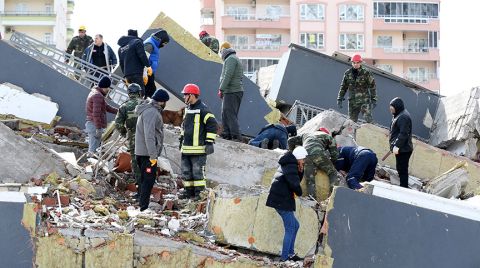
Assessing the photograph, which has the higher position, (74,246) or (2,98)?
(2,98)

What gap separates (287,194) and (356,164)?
273 centimetres

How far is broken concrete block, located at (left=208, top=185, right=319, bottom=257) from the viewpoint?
41.9 ft

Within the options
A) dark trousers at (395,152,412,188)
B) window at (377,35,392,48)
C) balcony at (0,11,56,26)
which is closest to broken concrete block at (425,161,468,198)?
dark trousers at (395,152,412,188)

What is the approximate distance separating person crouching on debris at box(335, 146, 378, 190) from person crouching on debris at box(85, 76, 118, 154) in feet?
12.2

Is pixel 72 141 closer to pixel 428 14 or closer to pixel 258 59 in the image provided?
pixel 258 59

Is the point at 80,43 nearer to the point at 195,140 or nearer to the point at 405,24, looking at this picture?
the point at 195,140

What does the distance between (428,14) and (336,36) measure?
21.4 feet

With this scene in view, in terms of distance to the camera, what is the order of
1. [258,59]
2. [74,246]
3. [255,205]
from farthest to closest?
[258,59] → [255,205] → [74,246]

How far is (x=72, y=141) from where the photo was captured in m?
17.3

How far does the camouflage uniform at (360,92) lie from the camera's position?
18344 millimetres

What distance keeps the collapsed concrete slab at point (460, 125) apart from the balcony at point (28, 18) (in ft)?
180

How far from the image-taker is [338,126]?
1761cm

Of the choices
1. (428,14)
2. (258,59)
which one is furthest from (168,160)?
(428,14)

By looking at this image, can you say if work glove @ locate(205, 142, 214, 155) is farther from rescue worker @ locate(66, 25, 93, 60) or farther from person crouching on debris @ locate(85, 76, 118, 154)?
rescue worker @ locate(66, 25, 93, 60)
